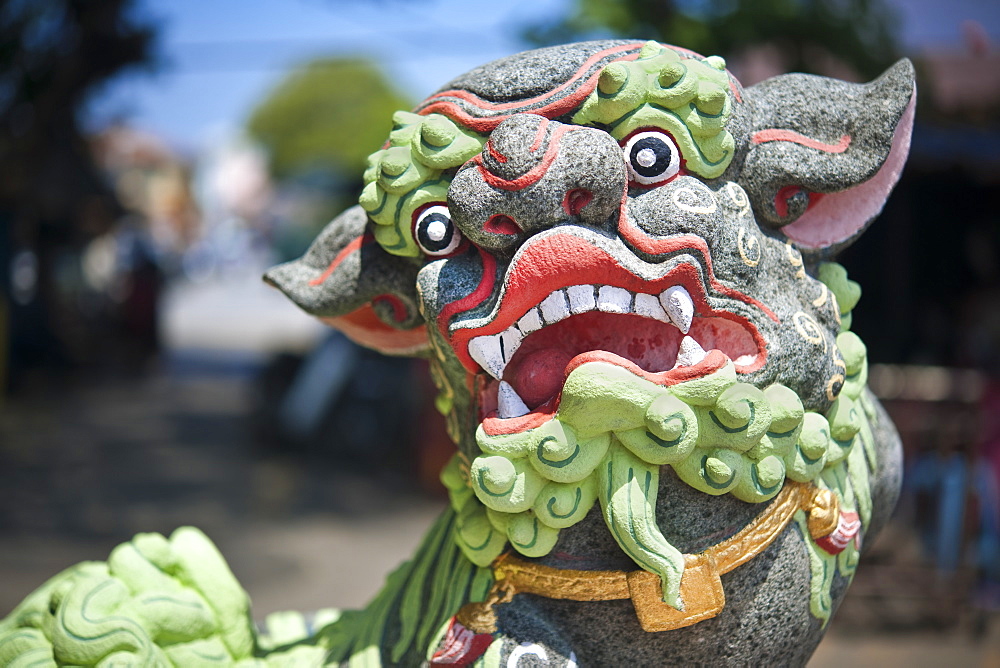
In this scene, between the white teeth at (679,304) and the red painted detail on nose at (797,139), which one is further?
the red painted detail on nose at (797,139)

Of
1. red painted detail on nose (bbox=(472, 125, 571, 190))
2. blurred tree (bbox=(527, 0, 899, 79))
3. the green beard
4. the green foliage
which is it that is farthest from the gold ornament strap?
the green foliage

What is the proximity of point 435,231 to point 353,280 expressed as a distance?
0.23m

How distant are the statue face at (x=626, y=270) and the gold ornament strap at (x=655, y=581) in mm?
43

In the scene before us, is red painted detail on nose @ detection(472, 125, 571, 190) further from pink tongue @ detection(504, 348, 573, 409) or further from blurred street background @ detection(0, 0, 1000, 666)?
blurred street background @ detection(0, 0, 1000, 666)

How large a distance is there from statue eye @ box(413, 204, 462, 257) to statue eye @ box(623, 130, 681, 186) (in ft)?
0.90

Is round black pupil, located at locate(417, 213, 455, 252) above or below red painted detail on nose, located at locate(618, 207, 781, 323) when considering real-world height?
above

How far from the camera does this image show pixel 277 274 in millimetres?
1540

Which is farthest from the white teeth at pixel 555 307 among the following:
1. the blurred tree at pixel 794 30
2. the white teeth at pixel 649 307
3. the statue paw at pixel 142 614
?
the blurred tree at pixel 794 30

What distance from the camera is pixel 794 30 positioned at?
534 centimetres

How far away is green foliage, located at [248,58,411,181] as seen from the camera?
34.9 metres

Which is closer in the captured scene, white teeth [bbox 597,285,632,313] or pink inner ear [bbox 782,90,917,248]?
white teeth [bbox 597,285,632,313]

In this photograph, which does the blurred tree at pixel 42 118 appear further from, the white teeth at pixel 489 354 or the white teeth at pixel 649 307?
the white teeth at pixel 649 307

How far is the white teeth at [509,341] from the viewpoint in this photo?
4.16ft

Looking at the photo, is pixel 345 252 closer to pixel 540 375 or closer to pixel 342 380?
pixel 540 375
